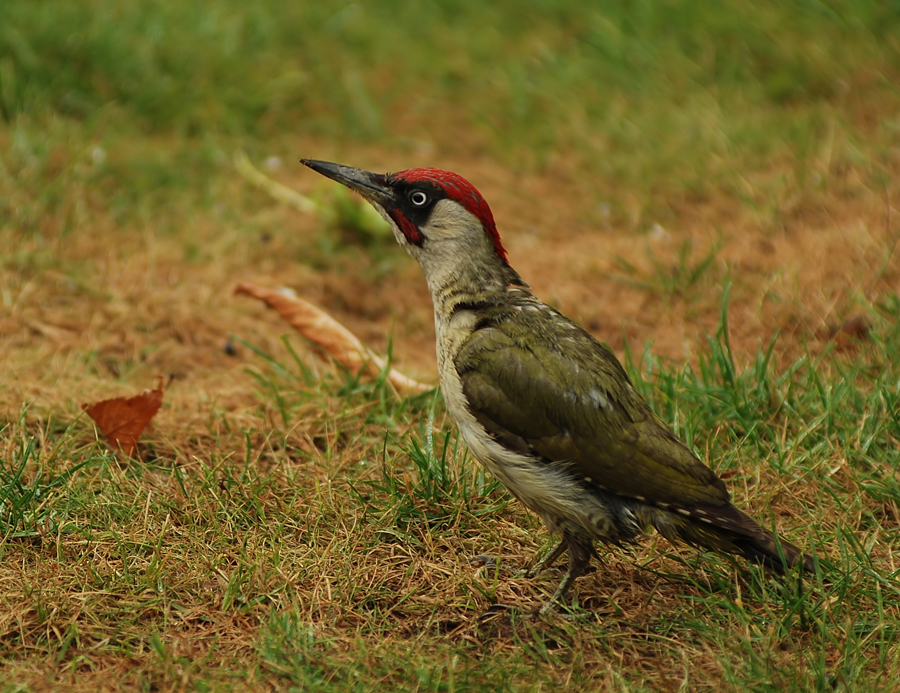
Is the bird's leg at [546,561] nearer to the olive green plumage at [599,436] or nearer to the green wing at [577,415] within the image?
the olive green plumage at [599,436]

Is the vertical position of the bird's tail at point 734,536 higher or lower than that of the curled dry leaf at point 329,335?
higher

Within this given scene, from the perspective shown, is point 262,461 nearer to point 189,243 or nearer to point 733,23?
point 189,243

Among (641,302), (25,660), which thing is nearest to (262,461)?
(25,660)

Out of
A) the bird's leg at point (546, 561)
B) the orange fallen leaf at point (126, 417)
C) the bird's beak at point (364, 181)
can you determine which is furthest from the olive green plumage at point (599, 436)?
the orange fallen leaf at point (126, 417)

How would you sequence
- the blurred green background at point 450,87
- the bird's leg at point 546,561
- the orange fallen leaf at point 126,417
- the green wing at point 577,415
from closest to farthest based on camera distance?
the green wing at point 577,415 < the bird's leg at point 546,561 < the orange fallen leaf at point 126,417 < the blurred green background at point 450,87

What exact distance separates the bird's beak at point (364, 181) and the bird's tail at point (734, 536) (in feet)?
4.87

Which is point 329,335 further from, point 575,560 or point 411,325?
point 575,560

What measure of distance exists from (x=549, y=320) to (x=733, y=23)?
14.7ft

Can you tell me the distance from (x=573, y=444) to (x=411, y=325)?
2171 millimetres

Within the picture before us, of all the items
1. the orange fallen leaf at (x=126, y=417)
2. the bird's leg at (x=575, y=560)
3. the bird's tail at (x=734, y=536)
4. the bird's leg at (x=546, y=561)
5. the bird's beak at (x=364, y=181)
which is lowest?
the orange fallen leaf at (x=126, y=417)

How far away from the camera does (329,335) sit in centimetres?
473

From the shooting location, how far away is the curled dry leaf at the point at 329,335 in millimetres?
4523

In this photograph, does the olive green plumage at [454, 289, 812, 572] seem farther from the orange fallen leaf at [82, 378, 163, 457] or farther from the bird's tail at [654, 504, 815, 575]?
the orange fallen leaf at [82, 378, 163, 457]

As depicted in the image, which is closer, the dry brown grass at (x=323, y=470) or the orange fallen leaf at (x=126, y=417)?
the dry brown grass at (x=323, y=470)
